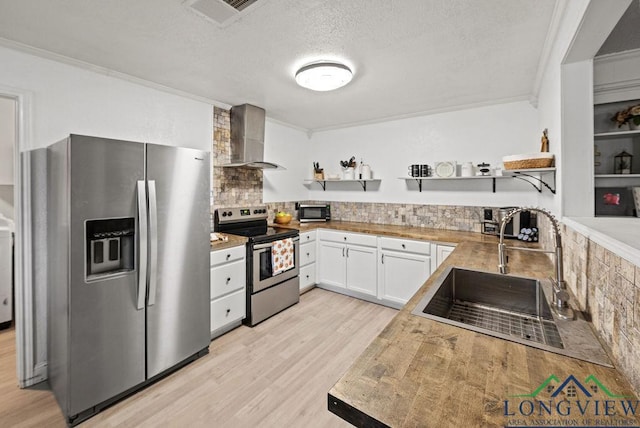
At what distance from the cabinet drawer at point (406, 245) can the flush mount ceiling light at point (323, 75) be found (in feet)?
5.69

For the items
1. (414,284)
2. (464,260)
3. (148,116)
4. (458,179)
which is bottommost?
(414,284)

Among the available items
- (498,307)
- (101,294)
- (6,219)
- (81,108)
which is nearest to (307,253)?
(101,294)

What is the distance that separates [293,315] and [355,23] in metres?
2.63

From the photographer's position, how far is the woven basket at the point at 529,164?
Result: 1747mm

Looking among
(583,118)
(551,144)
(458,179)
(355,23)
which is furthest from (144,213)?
(458,179)

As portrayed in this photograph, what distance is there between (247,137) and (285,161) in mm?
993

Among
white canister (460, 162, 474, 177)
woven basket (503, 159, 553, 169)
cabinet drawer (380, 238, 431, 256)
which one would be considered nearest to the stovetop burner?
cabinet drawer (380, 238, 431, 256)

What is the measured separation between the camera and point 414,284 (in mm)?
3039

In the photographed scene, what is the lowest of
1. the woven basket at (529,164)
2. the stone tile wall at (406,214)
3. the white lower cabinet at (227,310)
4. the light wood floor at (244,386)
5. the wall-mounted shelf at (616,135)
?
the light wood floor at (244,386)

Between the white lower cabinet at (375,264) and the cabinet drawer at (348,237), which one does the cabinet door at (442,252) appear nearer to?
the white lower cabinet at (375,264)

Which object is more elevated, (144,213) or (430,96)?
(430,96)

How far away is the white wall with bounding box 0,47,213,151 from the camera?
6.59ft

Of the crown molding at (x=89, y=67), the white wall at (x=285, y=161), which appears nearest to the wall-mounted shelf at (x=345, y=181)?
the white wall at (x=285, y=161)

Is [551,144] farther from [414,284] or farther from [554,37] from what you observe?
[414,284]
